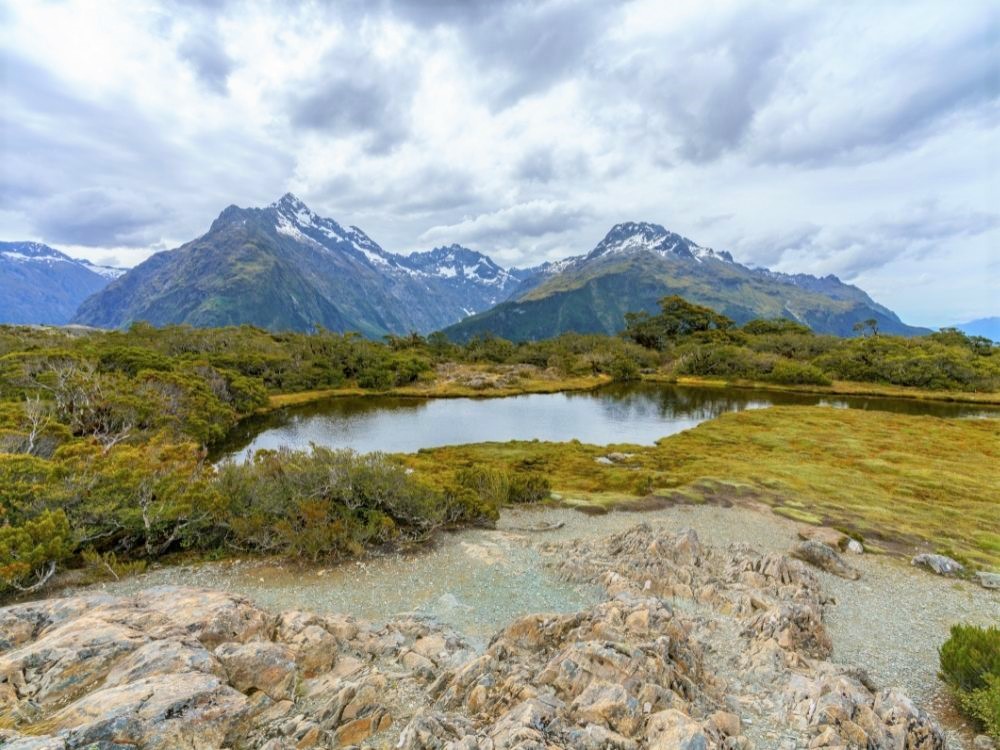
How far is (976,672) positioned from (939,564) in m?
12.9

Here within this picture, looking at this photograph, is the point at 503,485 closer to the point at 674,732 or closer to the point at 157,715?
the point at 674,732

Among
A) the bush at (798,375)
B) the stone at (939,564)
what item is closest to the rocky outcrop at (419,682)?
the stone at (939,564)

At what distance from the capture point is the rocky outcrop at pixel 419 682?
9047 millimetres

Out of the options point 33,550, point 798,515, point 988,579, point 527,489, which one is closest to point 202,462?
point 33,550

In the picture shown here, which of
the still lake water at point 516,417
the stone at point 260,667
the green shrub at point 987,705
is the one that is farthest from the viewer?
the still lake water at point 516,417

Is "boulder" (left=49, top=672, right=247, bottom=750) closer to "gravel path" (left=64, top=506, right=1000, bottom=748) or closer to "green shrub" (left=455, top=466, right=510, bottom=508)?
"gravel path" (left=64, top=506, right=1000, bottom=748)

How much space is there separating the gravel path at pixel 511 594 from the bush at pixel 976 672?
0.71 metres

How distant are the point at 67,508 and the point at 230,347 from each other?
89933mm

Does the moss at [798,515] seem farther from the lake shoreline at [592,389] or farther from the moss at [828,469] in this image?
the lake shoreline at [592,389]

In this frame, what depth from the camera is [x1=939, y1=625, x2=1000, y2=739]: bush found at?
11.3 meters

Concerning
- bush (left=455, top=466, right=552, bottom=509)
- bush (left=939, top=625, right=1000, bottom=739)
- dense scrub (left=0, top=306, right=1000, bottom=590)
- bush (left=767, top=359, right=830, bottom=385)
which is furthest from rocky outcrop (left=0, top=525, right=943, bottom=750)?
bush (left=767, top=359, right=830, bottom=385)

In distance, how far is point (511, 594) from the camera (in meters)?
18.4

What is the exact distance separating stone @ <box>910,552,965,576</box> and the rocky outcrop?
12.3m

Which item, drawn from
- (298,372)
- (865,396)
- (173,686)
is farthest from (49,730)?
(865,396)
